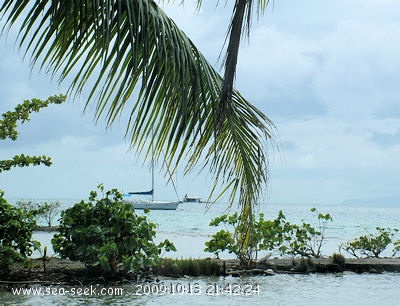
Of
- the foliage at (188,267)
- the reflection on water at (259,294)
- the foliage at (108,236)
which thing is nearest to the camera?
the reflection on water at (259,294)

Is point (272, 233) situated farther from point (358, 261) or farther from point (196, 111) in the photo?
point (196, 111)

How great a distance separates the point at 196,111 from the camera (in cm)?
364

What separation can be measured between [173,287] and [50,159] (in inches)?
83.5

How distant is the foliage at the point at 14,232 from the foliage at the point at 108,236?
54 centimetres

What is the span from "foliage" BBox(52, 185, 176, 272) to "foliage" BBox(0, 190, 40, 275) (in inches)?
21.1

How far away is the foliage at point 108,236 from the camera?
733 cm

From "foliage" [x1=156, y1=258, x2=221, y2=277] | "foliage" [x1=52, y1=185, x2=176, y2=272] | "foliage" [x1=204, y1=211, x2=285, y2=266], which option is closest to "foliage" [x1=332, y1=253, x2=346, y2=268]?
"foliage" [x1=204, y1=211, x2=285, y2=266]

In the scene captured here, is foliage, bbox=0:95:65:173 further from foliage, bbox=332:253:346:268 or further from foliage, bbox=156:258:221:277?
foliage, bbox=332:253:346:268

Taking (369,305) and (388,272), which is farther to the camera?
(388,272)

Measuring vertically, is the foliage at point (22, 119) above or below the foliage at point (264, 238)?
above

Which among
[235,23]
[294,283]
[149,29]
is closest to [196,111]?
[149,29]

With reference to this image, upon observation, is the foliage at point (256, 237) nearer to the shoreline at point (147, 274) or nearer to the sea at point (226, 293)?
the shoreline at point (147, 274)

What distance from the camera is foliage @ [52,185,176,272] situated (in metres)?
7.33

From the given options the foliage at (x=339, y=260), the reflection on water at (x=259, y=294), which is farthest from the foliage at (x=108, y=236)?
the foliage at (x=339, y=260)
